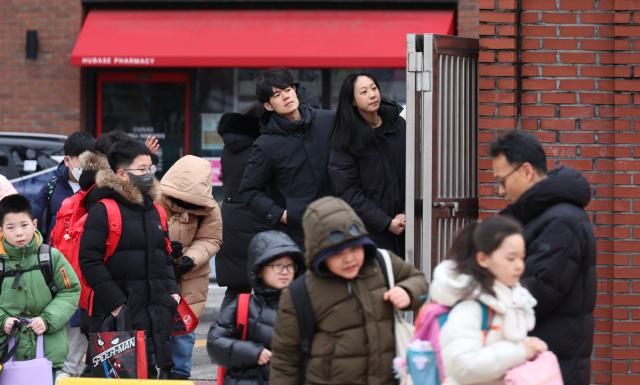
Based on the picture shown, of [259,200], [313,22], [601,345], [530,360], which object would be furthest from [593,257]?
[313,22]

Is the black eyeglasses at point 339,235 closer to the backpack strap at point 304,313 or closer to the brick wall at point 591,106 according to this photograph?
the backpack strap at point 304,313

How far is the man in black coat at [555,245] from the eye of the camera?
18.3ft

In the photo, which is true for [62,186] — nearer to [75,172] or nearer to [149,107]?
[75,172]

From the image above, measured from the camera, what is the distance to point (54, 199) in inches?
384

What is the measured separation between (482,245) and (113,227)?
3.27 meters

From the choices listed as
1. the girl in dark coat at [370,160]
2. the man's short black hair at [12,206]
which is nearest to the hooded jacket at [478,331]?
the girl in dark coat at [370,160]

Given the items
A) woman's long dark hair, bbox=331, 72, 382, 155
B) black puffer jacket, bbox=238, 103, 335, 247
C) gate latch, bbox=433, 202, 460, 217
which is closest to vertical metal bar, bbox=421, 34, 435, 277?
gate latch, bbox=433, 202, 460, 217

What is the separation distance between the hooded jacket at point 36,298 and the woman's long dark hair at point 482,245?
3167mm

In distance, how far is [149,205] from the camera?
788 centimetres

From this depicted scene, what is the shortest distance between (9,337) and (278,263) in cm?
207

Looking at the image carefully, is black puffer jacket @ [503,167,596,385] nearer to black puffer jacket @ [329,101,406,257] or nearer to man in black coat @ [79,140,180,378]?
black puffer jacket @ [329,101,406,257]

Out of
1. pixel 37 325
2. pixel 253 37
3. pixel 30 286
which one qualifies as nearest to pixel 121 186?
pixel 30 286

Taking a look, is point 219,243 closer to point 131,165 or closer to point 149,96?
point 131,165

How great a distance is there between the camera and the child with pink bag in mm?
4918
